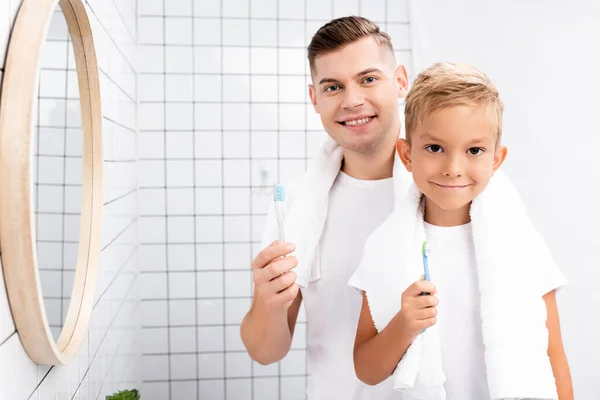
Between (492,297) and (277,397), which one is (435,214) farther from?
(277,397)

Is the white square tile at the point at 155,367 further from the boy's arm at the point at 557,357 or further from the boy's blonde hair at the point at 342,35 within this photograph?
the boy's arm at the point at 557,357

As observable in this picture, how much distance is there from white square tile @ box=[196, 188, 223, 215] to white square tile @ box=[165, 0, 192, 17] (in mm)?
700

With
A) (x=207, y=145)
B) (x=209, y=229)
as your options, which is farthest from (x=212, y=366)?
(x=207, y=145)

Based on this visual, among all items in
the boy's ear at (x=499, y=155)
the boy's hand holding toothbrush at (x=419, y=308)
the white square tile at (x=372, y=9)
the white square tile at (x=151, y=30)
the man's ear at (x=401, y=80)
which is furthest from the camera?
the white square tile at (x=372, y=9)

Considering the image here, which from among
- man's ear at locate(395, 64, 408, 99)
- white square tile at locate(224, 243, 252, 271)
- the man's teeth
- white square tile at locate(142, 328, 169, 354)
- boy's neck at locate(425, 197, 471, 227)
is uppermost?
man's ear at locate(395, 64, 408, 99)

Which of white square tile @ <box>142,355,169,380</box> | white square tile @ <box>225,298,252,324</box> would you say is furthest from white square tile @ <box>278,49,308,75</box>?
white square tile @ <box>142,355,169,380</box>

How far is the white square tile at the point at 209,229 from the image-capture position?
2.32 m

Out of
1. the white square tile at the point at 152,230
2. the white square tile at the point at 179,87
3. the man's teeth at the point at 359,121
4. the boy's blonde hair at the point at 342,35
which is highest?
the white square tile at the point at 179,87

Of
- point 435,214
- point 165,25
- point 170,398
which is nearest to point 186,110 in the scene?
point 165,25

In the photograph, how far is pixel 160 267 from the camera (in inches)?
91.0

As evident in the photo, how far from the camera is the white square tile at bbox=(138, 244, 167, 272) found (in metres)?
2.30

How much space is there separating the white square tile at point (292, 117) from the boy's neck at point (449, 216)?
1.36m

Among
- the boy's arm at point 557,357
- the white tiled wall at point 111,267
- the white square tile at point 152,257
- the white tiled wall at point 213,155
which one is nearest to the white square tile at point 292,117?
the white tiled wall at point 213,155

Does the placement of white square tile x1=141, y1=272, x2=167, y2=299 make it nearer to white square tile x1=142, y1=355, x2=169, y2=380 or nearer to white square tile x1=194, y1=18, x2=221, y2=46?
white square tile x1=142, y1=355, x2=169, y2=380
